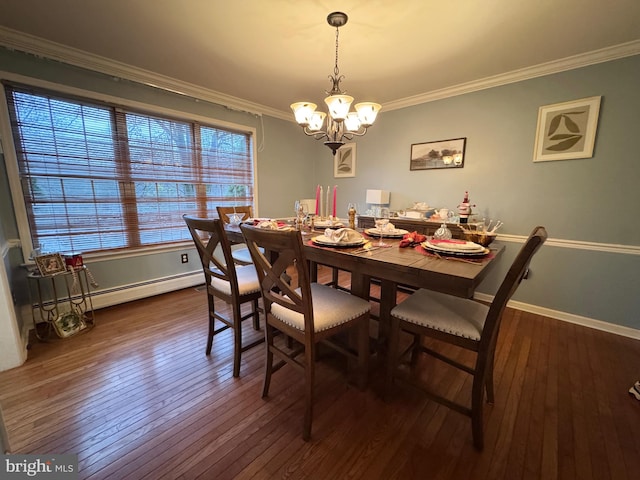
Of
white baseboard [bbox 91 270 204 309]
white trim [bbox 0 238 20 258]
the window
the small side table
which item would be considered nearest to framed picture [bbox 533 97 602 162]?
the window

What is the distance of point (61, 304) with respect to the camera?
91.4 inches

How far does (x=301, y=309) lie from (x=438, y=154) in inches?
110

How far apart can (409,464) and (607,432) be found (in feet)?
3.58

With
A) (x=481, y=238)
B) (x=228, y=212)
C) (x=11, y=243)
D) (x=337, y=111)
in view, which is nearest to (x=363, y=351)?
(x=481, y=238)

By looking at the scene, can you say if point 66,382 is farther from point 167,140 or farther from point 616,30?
point 616,30

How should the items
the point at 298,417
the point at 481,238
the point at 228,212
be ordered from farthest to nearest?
the point at 228,212 → the point at 481,238 → the point at 298,417

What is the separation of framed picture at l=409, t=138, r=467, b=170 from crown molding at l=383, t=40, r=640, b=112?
0.52m

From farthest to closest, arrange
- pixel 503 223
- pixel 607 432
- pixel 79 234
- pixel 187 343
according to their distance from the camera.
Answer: pixel 503 223 → pixel 79 234 → pixel 187 343 → pixel 607 432

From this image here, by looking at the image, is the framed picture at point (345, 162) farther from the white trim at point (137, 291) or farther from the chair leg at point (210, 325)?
the chair leg at point (210, 325)

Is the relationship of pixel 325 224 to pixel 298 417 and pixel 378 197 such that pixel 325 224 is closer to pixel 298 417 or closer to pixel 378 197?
pixel 298 417

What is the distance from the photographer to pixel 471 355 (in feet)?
6.22

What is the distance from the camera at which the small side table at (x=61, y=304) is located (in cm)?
208

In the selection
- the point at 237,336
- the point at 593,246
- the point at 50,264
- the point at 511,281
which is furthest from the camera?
the point at 593,246

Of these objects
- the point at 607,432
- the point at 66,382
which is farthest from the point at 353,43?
the point at 66,382
